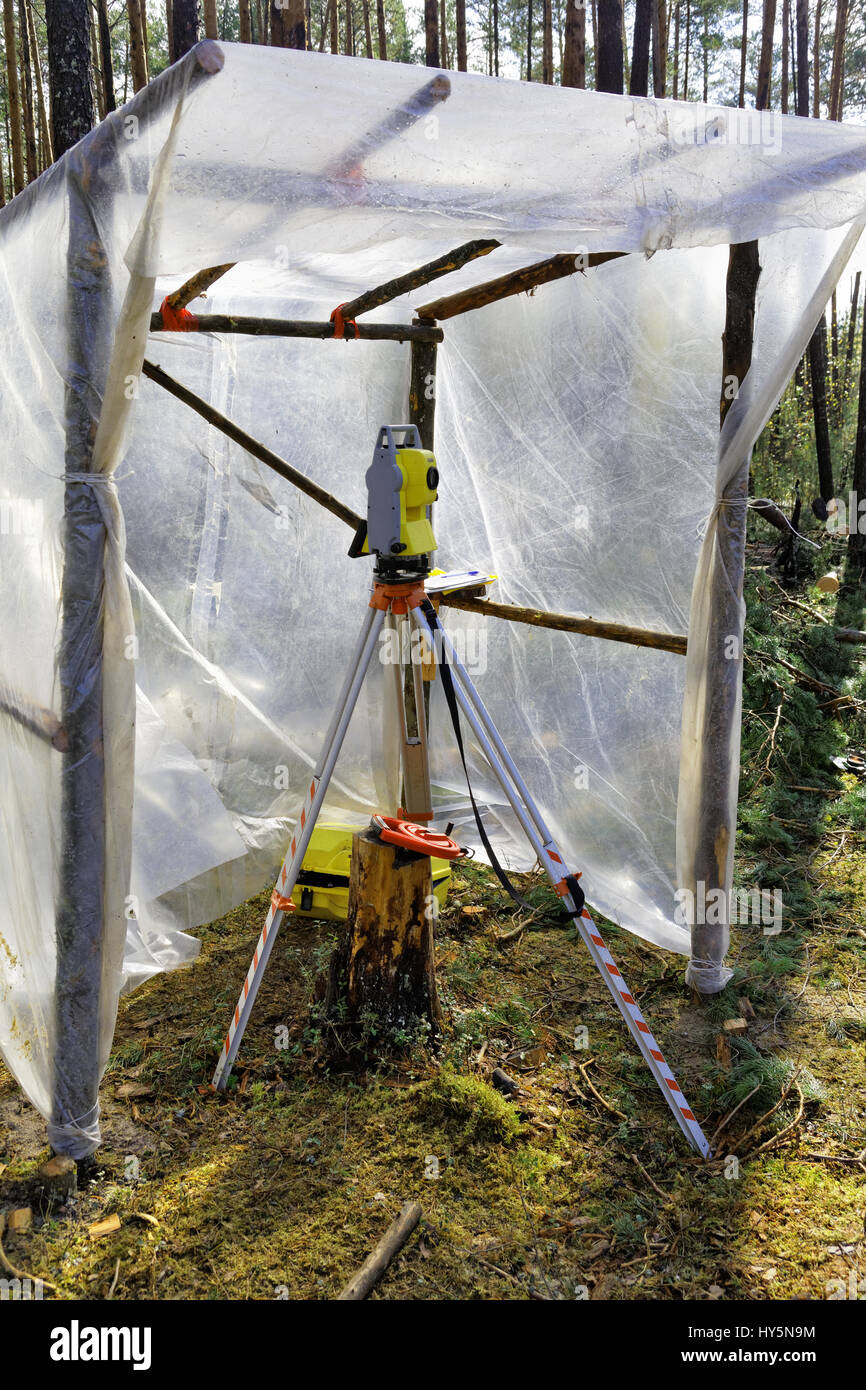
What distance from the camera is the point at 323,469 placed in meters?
4.75

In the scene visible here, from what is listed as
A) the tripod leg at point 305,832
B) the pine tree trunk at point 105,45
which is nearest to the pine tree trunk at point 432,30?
the pine tree trunk at point 105,45

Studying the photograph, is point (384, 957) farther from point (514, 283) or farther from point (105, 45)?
point (105, 45)

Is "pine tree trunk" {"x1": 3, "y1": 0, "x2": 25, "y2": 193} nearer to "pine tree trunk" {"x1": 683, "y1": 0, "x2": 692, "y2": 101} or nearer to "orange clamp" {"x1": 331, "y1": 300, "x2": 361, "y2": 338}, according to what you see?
"orange clamp" {"x1": 331, "y1": 300, "x2": 361, "y2": 338}

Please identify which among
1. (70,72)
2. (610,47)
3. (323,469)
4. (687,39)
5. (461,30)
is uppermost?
(687,39)

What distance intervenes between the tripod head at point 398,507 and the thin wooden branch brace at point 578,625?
14.9 inches

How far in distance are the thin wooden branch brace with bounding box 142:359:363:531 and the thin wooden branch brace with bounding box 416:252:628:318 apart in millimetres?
991

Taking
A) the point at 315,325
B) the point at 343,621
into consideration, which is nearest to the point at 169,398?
the point at 315,325

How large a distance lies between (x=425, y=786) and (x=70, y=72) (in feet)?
17.8

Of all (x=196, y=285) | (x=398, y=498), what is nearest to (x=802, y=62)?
(x=196, y=285)

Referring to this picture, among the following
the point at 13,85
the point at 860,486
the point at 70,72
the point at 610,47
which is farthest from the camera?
the point at 13,85

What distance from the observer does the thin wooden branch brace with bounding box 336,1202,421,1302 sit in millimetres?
2324

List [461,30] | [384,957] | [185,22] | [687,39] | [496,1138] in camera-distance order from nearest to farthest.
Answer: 1. [496,1138]
2. [384,957]
3. [185,22]
4. [461,30]
5. [687,39]

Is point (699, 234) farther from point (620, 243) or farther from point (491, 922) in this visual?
point (491, 922)

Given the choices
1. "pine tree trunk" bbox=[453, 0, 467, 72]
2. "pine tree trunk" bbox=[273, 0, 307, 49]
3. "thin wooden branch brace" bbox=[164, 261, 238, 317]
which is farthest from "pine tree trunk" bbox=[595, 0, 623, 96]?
"thin wooden branch brace" bbox=[164, 261, 238, 317]
